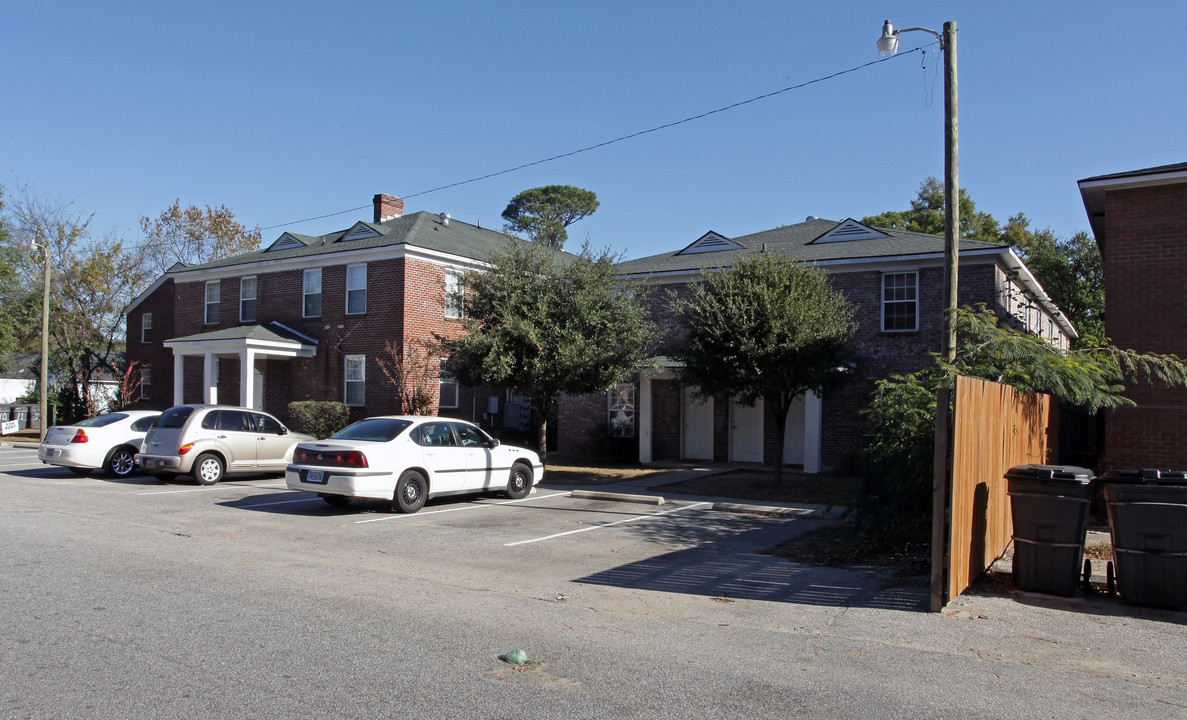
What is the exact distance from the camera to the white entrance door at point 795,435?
809 inches

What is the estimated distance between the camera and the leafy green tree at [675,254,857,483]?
583 inches

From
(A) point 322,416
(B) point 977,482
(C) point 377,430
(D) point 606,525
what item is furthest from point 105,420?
(B) point 977,482

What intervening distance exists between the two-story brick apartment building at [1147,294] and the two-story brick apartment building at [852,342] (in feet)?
15.9

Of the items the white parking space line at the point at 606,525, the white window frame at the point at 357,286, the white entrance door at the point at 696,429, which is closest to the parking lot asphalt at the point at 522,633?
the white parking space line at the point at 606,525

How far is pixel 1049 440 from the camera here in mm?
11867

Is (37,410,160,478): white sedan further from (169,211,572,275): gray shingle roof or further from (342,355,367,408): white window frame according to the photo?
(169,211,572,275): gray shingle roof

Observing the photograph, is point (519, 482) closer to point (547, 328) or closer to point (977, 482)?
point (547, 328)

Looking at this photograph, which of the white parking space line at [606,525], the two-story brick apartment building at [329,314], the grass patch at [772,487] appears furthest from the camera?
the two-story brick apartment building at [329,314]

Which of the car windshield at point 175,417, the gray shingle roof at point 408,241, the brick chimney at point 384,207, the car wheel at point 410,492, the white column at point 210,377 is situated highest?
the brick chimney at point 384,207

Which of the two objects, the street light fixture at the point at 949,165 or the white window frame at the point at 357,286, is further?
the white window frame at the point at 357,286

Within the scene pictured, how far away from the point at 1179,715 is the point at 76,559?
943 cm

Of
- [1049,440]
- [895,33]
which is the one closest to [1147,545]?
[1049,440]

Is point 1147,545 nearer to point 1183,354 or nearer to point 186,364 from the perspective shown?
point 1183,354

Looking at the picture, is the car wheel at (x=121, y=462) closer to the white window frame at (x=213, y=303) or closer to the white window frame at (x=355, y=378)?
the white window frame at (x=355, y=378)
